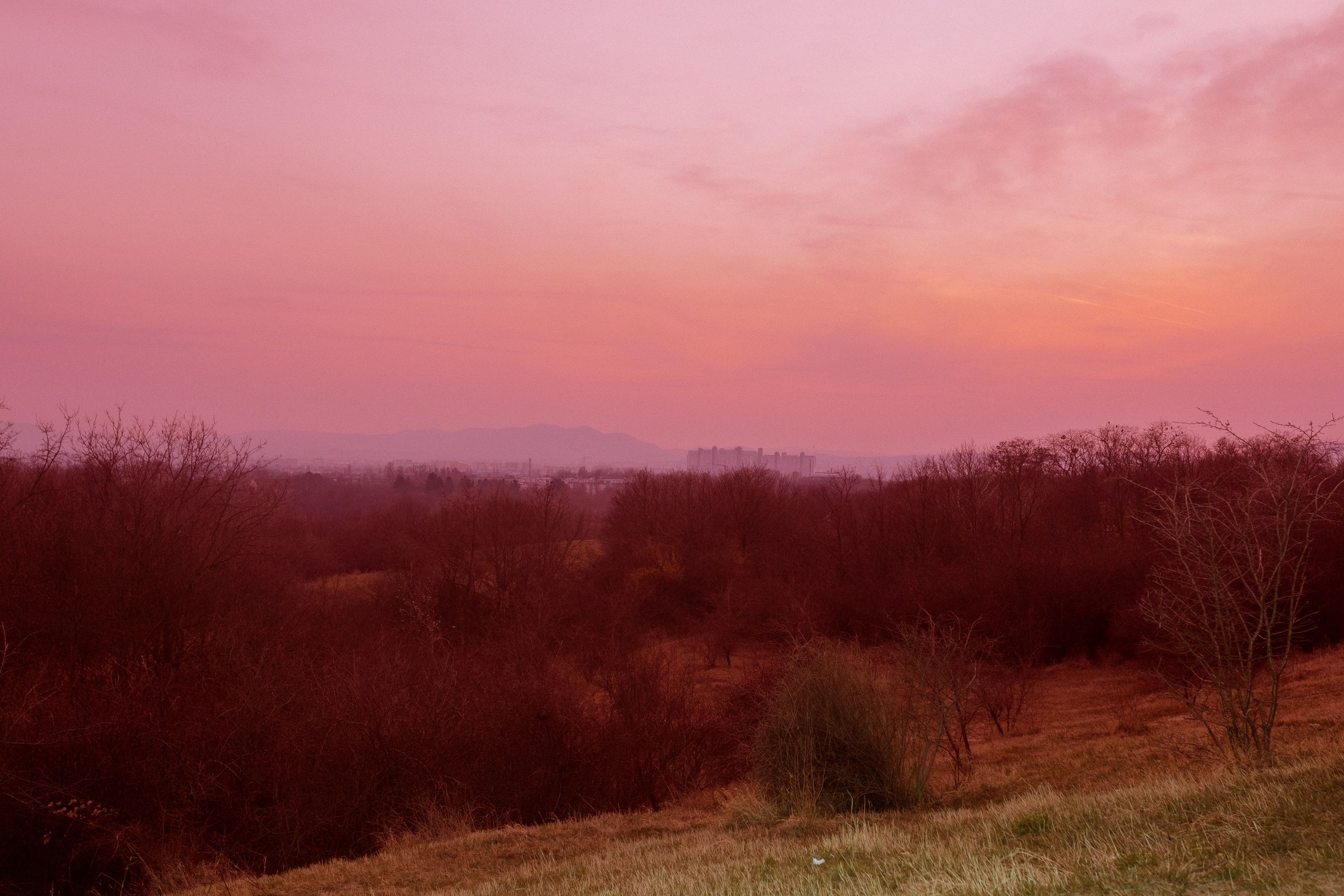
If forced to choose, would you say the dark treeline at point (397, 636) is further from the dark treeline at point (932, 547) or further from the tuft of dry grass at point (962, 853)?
the tuft of dry grass at point (962, 853)

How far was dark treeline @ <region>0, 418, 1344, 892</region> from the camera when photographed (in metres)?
16.8

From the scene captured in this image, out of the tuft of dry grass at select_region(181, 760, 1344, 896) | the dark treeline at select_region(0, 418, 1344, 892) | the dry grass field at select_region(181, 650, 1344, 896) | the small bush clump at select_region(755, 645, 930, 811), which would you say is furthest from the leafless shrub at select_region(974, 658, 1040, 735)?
the tuft of dry grass at select_region(181, 760, 1344, 896)

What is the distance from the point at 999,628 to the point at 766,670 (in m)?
13.4

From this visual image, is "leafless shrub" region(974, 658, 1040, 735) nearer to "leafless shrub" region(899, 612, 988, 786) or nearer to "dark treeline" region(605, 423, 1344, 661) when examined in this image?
"leafless shrub" region(899, 612, 988, 786)

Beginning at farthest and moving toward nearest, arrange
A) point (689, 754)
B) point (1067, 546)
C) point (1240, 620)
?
point (1067, 546) < point (689, 754) < point (1240, 620)

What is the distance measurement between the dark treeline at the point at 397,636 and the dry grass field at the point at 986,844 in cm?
377

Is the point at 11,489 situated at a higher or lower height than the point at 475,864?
higher

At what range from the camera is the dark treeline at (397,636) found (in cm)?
1675

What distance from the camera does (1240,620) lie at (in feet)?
33.8

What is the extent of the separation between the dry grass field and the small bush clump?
1.69ft

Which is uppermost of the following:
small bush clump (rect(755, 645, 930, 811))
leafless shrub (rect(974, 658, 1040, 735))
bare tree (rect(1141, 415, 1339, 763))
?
bare tree (rect(1141, 415, 1339, 763))

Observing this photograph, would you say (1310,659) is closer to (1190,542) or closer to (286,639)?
(1190,542)

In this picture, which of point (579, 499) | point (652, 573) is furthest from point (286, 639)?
point (579, 499)

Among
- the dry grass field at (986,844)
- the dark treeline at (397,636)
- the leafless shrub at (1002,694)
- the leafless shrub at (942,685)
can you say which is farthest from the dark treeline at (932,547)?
the dry grass field at (986,844)
